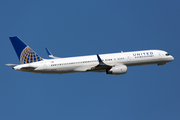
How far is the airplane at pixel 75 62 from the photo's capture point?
169 feet

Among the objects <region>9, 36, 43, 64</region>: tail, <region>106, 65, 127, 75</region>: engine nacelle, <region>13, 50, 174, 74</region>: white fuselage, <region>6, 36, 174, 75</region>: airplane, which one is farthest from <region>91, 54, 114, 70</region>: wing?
<region>9, 36, 43, 64</region>: tail

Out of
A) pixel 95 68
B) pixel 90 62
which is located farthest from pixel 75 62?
pixel 95 68

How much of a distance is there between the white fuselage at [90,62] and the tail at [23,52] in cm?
100

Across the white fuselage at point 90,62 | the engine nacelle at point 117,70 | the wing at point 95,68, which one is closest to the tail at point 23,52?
the white fuselage at point 90,62

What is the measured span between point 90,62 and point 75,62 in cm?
304

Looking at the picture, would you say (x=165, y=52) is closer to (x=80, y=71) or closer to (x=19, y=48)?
→ (x=80, y=71)

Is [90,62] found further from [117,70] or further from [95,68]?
[117,70]

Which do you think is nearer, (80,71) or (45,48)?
(80,71)

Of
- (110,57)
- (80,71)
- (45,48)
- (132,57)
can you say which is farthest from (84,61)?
(45,48)

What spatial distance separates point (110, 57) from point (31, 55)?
51.4 feet

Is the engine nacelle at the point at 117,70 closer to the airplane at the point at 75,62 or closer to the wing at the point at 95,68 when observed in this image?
the airplane at the point at 75,62

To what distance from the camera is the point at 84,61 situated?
5344cm

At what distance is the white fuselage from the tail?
39.5 inches

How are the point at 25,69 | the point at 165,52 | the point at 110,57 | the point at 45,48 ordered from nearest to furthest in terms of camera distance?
1. the point at 25,69
2. the point at 110,57
3. the point at 165,52
4. the point at 45,48
